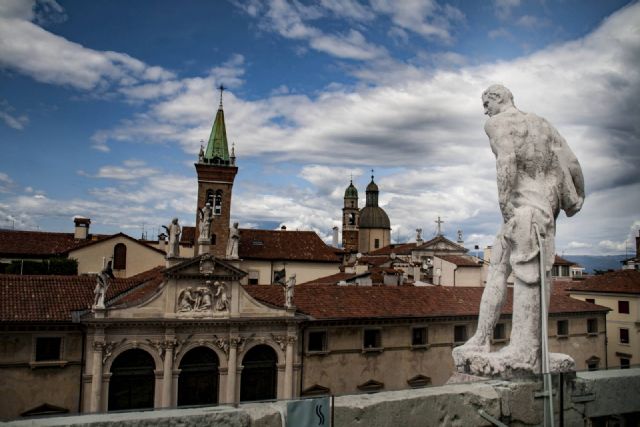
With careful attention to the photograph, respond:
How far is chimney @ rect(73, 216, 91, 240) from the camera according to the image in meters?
53.0

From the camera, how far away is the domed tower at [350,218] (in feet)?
393

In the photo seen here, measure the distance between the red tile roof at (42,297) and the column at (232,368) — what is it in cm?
674

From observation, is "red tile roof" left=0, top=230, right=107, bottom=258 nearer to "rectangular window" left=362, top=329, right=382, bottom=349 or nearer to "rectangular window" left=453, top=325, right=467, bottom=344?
"rectangular window" left=362, top=329, right=382, bottom=349

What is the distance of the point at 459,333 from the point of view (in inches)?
1190

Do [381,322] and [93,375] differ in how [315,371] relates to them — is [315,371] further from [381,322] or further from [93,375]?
[93,375]

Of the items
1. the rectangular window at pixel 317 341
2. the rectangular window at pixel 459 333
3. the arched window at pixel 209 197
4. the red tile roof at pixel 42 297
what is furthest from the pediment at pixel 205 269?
the arched window at pixel 209 197

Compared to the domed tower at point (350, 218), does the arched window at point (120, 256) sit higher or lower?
lower

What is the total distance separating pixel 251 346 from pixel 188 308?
376 centimetres

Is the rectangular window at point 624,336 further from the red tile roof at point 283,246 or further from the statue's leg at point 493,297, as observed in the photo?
the statue's leg at point 493,297

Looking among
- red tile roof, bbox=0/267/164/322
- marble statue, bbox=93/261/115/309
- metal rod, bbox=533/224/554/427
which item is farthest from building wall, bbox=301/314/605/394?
metal rod, bbox=533/224/554/427

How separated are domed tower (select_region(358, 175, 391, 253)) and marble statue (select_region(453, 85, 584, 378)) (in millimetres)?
112809

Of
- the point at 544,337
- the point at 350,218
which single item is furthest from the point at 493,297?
the point at 350,218

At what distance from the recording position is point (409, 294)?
1214 inches

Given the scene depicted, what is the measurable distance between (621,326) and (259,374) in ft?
93.3
